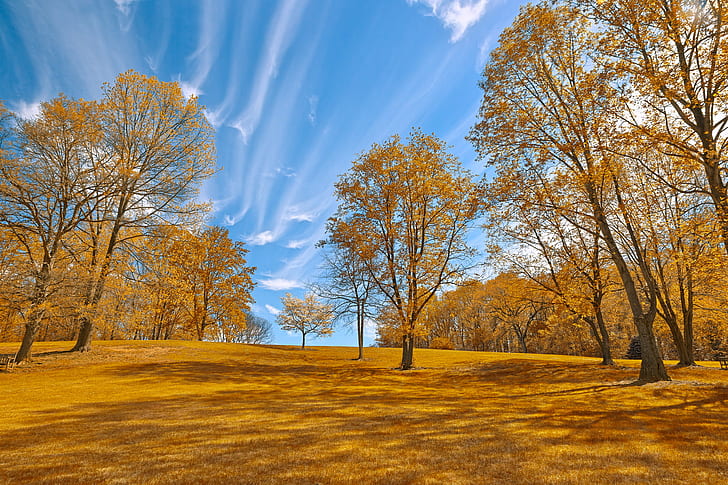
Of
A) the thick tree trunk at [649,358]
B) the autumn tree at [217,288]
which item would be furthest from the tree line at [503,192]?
the autumn tree at [217,288]

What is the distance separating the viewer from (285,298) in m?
47.0

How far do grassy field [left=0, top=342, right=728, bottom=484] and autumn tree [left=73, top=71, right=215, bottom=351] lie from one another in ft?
30.6

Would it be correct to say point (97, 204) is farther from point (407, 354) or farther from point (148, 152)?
point (407, 354)

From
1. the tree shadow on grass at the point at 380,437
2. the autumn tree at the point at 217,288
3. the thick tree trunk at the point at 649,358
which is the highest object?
the autumn tree at the point at 217,288

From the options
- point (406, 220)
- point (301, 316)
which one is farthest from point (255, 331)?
point (406, 220)

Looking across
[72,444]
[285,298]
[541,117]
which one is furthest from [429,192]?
[285,298]

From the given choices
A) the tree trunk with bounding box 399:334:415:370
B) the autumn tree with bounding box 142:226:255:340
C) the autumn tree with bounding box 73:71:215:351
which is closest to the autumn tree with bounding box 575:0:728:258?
the tree trunk with bounding box 399:334:415:370

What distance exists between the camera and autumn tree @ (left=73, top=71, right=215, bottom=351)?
2175 cm

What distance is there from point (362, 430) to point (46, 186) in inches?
855

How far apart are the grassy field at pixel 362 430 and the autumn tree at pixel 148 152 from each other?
30.6 feet

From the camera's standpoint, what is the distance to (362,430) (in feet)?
24.4

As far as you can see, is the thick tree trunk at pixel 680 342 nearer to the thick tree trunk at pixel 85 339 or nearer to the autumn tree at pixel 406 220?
the autumn tree at pixel 406 220

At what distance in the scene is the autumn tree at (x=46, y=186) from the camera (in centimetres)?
1792

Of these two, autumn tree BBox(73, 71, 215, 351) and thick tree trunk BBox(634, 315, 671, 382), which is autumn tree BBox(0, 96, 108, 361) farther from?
thick tree trunk BBox(634, 315, 671, 382)
